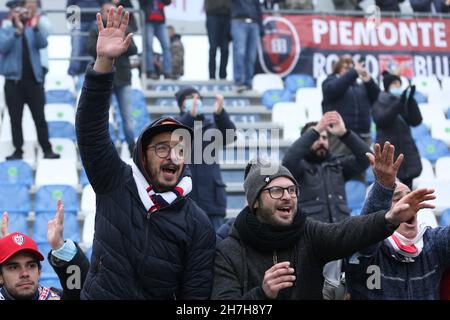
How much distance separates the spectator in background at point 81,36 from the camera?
13.2 metres

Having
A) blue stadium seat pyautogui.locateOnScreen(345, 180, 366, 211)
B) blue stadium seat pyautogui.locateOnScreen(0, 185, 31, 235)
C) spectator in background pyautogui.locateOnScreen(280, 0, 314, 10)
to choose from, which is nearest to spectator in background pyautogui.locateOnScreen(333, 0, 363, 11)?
spectator in background pyautogui.locateOnScreen(280, 0, 314, 10)

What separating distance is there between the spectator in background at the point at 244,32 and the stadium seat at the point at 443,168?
9.34 feet

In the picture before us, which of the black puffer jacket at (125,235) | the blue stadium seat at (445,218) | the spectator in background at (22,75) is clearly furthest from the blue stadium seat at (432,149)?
the black puffer jacket at (125,235)

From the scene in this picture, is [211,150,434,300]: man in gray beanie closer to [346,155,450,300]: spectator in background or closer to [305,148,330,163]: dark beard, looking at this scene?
[346,155,450,300]: spectator in background

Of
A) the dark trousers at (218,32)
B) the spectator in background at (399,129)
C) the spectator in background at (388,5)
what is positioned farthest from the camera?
the spectator in background at (388,5)

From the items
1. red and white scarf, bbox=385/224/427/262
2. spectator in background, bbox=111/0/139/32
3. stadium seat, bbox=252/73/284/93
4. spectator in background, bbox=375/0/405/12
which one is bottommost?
red and white scarf, bbox=385/224/427/262

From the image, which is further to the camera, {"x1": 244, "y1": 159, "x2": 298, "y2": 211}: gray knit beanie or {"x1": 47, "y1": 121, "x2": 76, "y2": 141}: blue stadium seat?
{"x1": 47, "y1": 121, "x2": 76, "y2": 141}: blue stadium seat

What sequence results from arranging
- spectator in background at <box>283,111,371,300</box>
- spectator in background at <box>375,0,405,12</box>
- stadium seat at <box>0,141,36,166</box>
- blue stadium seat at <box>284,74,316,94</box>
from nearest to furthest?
spectator in background at <box>283,111,371,300</box> < stadium seat at <box>0,141,36,166</box> < blue stadium seat at <box>284,74,316,94</box> < spectator in background at <box>375,0,405,12</box>

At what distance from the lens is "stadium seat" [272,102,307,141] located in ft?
39.3

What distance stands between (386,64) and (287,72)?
1.36 m

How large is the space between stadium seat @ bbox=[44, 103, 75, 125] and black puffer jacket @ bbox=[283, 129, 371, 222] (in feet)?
14.7

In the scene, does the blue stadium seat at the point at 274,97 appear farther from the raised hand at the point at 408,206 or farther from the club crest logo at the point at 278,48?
the raised hand at the point at 408,206
